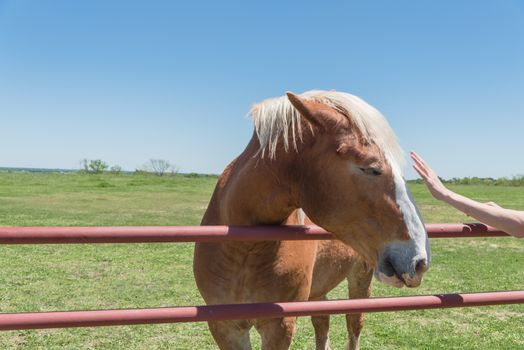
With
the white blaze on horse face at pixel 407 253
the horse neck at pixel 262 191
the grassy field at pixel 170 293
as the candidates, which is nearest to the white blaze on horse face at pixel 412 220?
the white blaze on horse face at pixel 407 253

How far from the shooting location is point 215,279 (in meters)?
2.57

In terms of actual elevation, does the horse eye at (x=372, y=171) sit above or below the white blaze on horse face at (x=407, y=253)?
above

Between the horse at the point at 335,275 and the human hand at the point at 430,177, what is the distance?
0.91 metres

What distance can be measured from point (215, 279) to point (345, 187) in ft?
3.53

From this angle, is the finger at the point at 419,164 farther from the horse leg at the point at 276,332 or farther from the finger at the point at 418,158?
the horse leg at the point at 276,332

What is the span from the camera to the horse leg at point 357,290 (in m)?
4.40

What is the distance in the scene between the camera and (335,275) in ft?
12.8

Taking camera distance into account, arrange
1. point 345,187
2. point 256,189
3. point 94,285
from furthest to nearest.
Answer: point 94,285 < point 256,189 < point 345,187

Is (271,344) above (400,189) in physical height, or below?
below

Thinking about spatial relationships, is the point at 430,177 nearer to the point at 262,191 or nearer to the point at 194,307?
the point at 262,191

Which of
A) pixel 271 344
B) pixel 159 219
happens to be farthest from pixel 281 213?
pixel 159 219

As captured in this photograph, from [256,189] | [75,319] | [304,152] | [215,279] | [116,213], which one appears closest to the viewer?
[75,319]

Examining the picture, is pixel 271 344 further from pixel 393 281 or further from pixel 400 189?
pixel 400 189

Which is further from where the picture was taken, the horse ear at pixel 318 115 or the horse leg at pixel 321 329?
the horse leg at pixel 321 329
